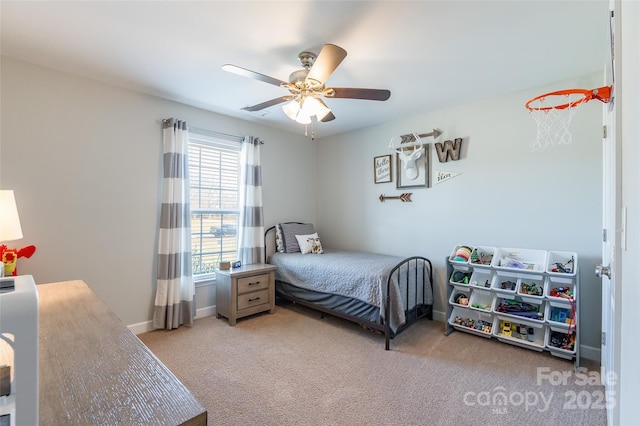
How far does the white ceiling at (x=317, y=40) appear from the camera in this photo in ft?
5.74

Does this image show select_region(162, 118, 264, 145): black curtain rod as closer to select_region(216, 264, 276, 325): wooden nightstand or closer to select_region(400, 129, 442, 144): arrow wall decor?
select_region(216, 264, 276, 325): wooden nightstand

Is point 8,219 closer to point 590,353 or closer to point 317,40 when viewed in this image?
point 317,40

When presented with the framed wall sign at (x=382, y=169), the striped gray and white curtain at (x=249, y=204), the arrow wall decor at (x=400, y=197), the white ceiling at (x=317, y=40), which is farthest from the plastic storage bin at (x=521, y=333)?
the striped gray and white curtain at (x=249, y=204)

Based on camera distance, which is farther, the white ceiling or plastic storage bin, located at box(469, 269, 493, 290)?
plastic storage bin, located at box(469, 269, 493, 290)

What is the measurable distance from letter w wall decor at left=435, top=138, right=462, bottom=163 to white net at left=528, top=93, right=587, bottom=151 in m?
0.67

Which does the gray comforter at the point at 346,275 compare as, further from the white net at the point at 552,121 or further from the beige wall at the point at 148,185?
the white net at the point at 552,121

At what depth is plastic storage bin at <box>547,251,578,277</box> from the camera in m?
2.39

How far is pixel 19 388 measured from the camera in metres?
0.46

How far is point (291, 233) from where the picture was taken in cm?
414

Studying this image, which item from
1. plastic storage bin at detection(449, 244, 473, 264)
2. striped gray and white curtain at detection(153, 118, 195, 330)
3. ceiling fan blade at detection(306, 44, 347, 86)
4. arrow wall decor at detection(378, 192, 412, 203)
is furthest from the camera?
arrow wall decor at detection(378, 192, 412, 203)

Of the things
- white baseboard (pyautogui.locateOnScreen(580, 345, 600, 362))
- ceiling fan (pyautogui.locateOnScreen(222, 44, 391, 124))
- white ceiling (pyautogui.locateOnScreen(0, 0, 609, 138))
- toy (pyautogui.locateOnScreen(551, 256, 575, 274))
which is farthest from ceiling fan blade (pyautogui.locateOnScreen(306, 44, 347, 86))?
white baseboard (pyautogui.locateOnScreen(580, 345, 600, 362))

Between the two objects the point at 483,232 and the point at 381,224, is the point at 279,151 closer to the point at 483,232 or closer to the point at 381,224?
the point at 381,224

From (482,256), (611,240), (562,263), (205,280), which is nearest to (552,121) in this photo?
(562,263)

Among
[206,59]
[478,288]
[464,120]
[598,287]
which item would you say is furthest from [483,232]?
[206,59]
